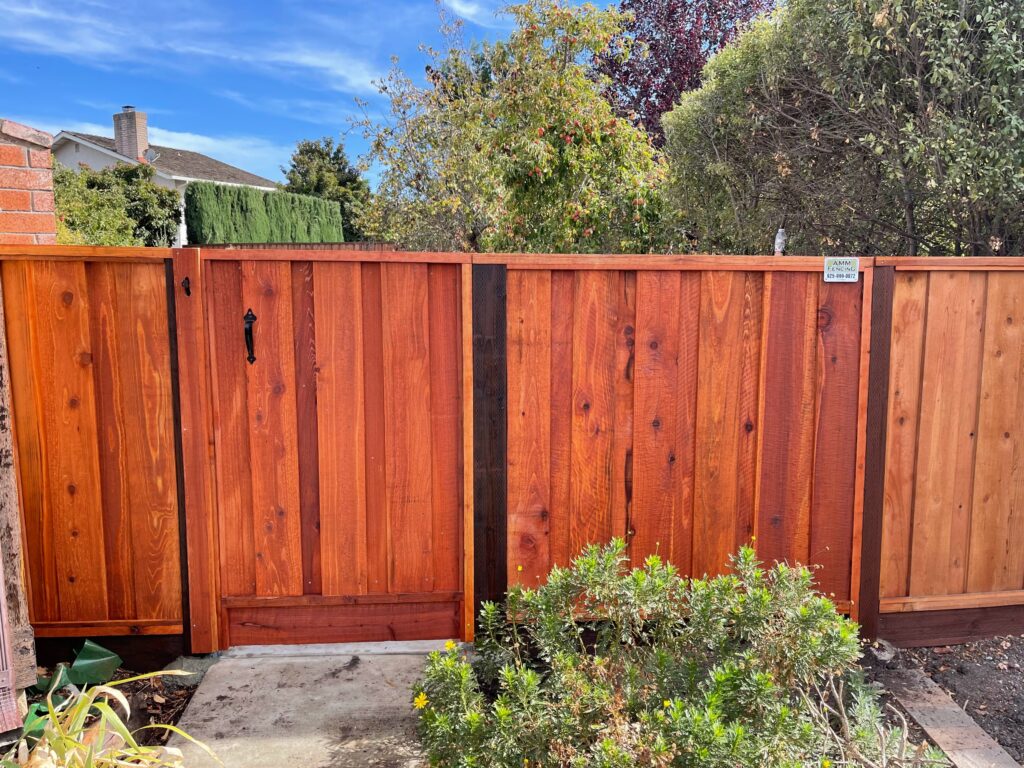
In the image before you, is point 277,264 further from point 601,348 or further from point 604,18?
point 604,18

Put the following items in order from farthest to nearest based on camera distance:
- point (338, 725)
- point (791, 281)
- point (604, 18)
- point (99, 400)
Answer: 1. point (604, 18)
2. point (791, 281)
3. point (99, 400)
4. point (338, 725)

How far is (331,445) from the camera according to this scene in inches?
119

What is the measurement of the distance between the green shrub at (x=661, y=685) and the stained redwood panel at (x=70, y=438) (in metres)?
1.68

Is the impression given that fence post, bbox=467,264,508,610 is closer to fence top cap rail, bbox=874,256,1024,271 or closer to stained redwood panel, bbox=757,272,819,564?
stained redwood panel, bbox=757,272,819,564

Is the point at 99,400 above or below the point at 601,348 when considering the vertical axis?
below

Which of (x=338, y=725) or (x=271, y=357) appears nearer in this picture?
(x=338, y=725)

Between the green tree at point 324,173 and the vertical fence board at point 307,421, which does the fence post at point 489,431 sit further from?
the green tree at point 324,173

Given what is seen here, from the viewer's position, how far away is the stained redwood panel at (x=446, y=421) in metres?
3.01

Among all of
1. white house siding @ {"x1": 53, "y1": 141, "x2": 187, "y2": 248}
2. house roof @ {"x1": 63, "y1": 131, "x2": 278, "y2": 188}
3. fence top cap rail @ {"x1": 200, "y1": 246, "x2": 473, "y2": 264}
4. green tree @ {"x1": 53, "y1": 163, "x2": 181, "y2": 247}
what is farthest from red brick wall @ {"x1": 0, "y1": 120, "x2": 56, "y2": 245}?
white house siding @ {"x1": 53, "y1": 141, "x2": 187, "y2": 248}

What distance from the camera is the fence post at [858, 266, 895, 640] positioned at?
3143mm

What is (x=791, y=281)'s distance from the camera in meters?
3.12

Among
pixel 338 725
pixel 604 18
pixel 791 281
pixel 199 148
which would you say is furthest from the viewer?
pixel 199 148

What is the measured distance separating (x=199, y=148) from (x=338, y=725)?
40.0m

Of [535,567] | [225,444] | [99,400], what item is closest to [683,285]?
[535,567]
